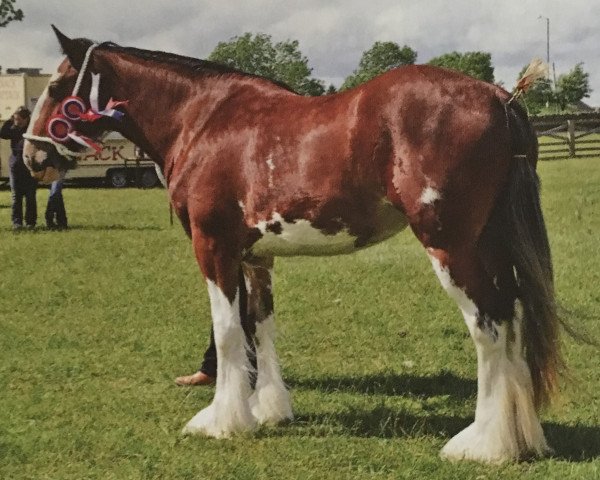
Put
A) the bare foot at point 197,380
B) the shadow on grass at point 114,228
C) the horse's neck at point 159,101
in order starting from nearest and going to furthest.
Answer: the horse's neck at point 159,101, the bare foot at point 197,380, the shadow on grass at point 114,228

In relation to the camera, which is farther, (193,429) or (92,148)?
(92,148)

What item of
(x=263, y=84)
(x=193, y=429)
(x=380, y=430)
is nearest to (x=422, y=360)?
(x=380, y=430)

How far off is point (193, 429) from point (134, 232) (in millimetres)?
10199

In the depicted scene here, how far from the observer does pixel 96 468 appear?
4.43 m

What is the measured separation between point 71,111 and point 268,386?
2097 mm

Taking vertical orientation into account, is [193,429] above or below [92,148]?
below

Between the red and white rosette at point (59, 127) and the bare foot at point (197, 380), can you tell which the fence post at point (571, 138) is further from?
the red and white rosette at point (59, 127)

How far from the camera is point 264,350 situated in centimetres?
514

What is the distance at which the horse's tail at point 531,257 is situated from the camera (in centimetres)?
403

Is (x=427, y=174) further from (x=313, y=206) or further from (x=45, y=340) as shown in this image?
(x=45, y=340)

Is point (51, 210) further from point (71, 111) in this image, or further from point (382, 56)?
point (382, 56)

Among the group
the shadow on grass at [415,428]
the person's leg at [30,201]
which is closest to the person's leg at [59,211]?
the person's leg at [30,201]

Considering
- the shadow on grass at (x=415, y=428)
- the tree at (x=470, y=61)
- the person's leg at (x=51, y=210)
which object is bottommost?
the shadow on grass at (x=415, y=428)

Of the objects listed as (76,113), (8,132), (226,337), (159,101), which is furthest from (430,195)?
(8,132)
